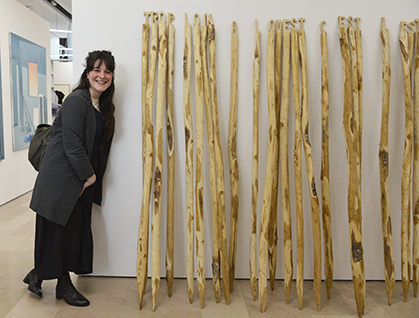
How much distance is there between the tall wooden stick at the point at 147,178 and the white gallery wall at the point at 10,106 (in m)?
3.29

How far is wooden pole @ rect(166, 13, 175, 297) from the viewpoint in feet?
8.27

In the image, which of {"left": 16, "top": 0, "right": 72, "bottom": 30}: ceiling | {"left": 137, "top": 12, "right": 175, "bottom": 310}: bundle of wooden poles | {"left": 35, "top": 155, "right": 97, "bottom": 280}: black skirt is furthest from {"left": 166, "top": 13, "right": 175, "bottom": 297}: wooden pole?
{"left": 16, "top": 0, "right": 72, "bottom": 30}: ceiling

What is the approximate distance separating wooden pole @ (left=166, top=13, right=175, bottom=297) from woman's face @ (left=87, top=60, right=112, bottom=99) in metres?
0.40

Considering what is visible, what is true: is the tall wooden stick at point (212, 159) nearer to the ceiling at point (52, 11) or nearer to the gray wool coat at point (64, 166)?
the gray wool coat at point (64, 166)

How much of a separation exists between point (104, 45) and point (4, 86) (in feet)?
10.1

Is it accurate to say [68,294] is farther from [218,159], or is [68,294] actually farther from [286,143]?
[286,143]

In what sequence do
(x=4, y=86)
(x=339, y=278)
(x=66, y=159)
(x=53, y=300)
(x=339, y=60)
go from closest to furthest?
(x=66, y=159), (x=53, y=300), (x=339, y=60), (x=339, y=278), (x=4, y=86)

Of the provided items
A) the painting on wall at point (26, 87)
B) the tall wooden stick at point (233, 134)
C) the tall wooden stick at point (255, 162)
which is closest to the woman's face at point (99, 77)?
the tall wooden stick at point (233, 134)

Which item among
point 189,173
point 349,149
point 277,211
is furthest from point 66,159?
point 349,149

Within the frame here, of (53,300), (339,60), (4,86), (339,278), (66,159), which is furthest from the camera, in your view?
(4,86)

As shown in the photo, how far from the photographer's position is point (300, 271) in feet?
7.95

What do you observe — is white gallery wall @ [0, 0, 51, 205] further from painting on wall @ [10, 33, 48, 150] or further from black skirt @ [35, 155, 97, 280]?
black skirt @ [35, 155, 97, 280]

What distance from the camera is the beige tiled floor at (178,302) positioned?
2.29 m

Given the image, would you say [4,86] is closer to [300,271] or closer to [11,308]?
[11,308]
